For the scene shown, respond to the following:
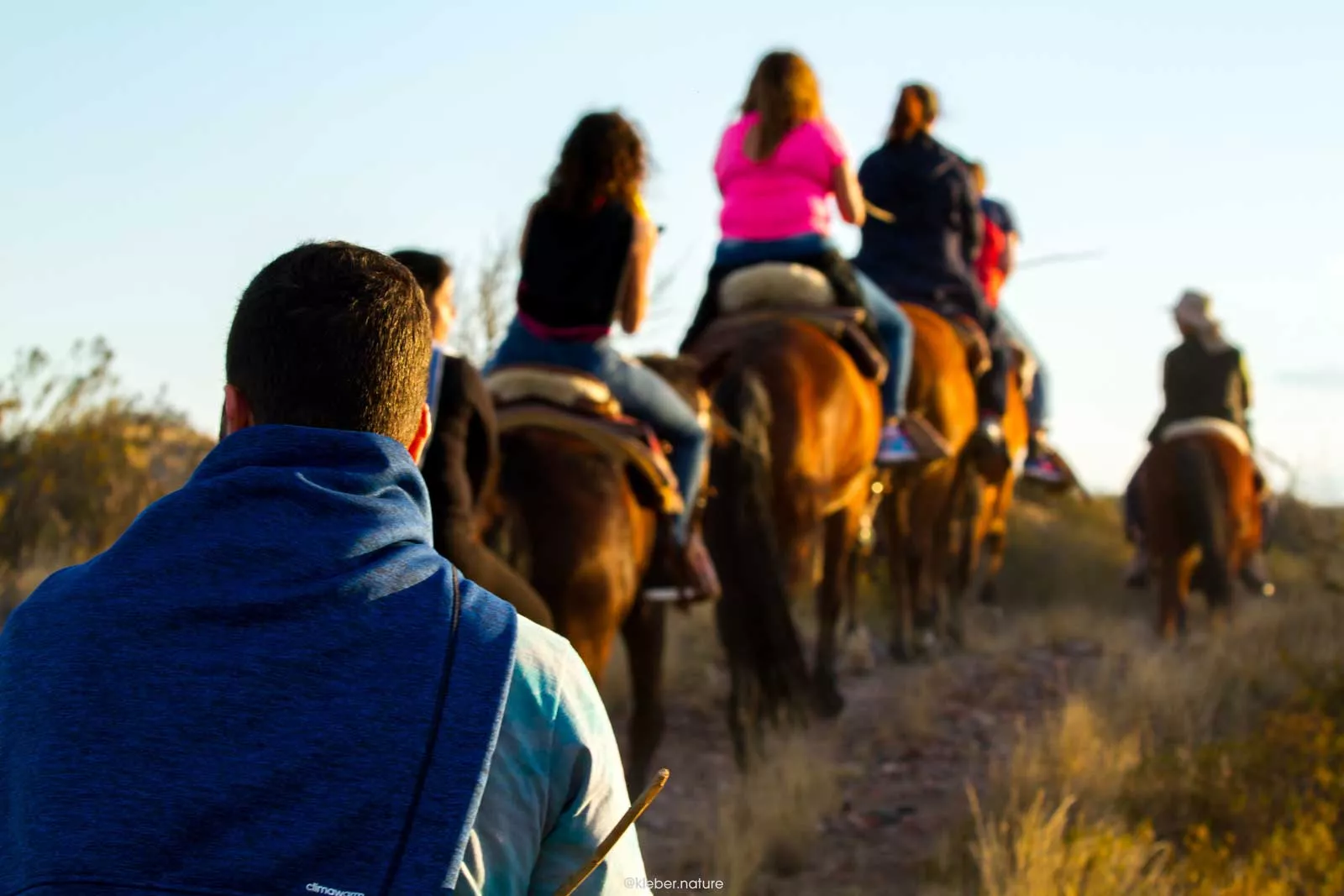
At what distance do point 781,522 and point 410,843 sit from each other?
5.54m

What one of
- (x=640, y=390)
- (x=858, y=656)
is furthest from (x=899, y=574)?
(x=640, y=390)

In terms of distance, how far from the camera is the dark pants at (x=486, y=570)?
421 centimetres

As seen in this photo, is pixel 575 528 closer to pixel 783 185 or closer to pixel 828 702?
pixel 783 185

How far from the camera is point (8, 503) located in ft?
35.5

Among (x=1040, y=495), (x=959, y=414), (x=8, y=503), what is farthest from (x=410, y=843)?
(x=1040, y=495)

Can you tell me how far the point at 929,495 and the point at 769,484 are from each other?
3408mm

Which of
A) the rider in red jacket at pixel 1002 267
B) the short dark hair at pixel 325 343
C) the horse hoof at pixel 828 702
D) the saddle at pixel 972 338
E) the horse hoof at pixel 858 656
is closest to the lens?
the short dark hair at pixel 325 343

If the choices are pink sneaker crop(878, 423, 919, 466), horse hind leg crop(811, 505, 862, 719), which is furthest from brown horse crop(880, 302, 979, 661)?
horse hind leg crop(811, 505, 862, 719)

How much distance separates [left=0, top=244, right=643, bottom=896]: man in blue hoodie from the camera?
1.63 meters

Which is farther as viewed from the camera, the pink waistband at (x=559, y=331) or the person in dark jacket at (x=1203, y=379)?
the person in dark jacket at (x=1203, y=379)

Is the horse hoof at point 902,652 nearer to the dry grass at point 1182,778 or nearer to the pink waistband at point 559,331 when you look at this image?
the dry grass at point 1182,778

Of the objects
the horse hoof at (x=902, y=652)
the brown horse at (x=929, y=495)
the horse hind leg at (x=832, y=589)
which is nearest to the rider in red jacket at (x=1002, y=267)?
the brown horse at (x=929, y=495)

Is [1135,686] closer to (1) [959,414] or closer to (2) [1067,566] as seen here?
(1) [959,414]

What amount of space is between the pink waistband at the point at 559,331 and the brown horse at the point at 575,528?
0.39 meters
